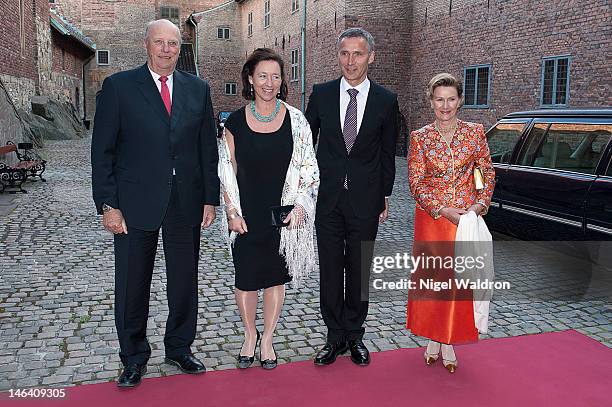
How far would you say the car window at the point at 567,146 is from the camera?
533 centimetres

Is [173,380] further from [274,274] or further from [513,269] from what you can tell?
[513,269]

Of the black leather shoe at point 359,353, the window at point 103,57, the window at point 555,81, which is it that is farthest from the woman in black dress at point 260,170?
the window at point 103,57

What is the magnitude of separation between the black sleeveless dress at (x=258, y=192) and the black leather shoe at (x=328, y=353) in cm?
58

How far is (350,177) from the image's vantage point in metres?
3.67

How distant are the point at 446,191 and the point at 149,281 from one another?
6.35 feet

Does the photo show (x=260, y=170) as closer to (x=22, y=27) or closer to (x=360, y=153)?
(x=360, y=153)

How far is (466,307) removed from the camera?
3643 millimetres

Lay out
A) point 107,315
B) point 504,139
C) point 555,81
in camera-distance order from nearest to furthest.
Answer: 1. point 107,315
2. point 504,139
3. point 555,81

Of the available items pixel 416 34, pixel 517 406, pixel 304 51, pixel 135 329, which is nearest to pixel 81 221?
pixel 135 329

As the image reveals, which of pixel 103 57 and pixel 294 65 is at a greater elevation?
pixel 103 57

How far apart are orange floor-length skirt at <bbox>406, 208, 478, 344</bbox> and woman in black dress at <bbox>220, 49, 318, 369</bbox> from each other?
81cm

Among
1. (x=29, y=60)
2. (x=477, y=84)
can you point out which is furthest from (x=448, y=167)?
(x=29, y=60)

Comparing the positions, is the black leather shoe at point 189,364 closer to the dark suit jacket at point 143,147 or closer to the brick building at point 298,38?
the dark suit jacket at point 143,147

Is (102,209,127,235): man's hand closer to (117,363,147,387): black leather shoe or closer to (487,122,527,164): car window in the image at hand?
(117,363,147,387): black leather shoe
